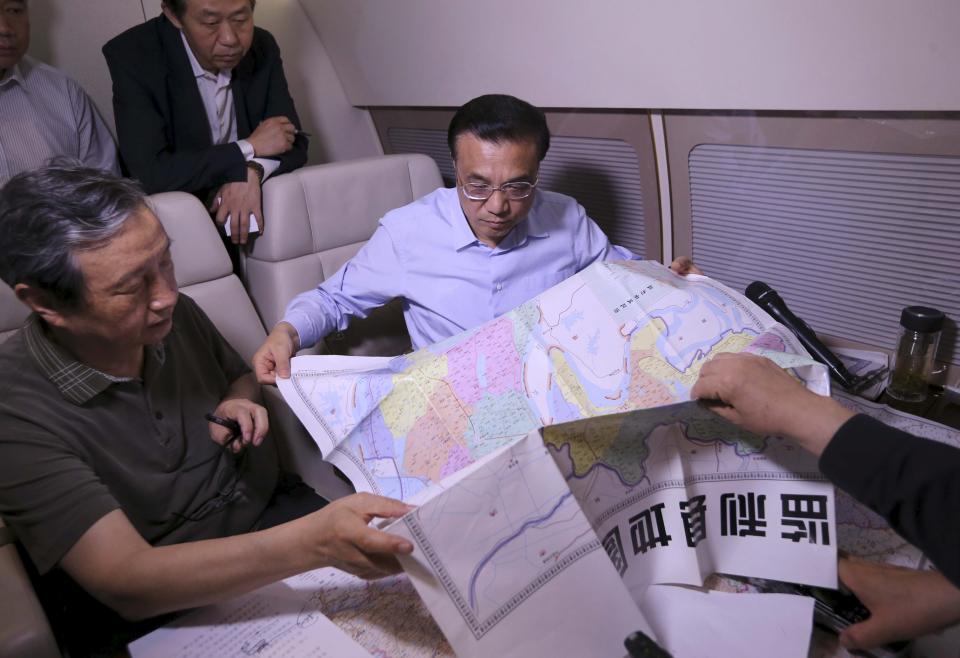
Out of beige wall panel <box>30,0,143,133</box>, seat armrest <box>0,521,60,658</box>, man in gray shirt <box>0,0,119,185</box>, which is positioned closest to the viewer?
seat armrest <box>0,521,60,658</box>

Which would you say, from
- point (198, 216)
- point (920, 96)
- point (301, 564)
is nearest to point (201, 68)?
point (198, 216)

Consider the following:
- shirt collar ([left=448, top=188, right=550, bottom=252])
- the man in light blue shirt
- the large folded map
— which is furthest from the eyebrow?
the large folded map

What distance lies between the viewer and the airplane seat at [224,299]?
1.75 m

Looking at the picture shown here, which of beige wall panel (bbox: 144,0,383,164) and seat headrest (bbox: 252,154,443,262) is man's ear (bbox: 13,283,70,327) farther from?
beige wall panel (bbox: 144,0,383,164)

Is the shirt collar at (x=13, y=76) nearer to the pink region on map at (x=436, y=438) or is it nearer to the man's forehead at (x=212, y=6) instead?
the man's forehead at (x=212, y=6)

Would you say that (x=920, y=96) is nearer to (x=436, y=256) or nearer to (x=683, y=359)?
(x=683, y=359)

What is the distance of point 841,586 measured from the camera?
1.01 m

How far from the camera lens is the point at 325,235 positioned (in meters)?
2.21

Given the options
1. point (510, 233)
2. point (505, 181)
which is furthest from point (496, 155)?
point (510, 233)

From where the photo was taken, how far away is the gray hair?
1.10 m

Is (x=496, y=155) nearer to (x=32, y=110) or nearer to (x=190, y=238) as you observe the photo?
(x=190, y=238)

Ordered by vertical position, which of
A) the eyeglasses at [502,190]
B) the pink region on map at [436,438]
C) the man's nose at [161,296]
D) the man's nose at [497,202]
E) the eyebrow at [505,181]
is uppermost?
the eyebrow at [505,181]

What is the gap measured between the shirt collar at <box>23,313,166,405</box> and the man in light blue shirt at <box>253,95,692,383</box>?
0.49m

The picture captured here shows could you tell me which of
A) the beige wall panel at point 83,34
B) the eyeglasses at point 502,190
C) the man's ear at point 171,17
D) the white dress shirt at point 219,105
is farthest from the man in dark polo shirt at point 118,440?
the beige wall panel at point 83,34
